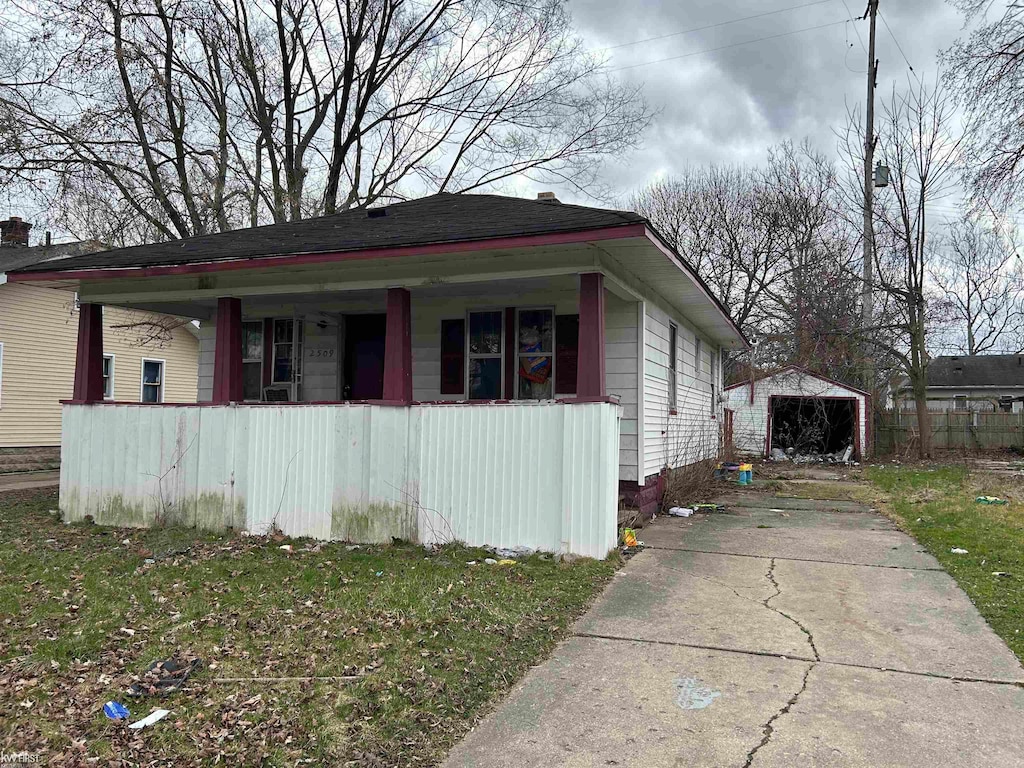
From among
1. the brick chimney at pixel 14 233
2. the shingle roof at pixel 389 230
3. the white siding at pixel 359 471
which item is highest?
the brick chimney at pixel 14 233

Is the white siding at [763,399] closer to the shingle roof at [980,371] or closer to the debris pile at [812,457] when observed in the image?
the debris pile at [812,457]

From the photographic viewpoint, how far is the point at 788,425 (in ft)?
74.5

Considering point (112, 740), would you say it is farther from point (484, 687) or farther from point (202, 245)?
point (202, 245)

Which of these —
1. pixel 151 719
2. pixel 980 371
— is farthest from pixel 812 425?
pixel 151 719

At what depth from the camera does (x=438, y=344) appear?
380 inches

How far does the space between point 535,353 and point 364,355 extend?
2.68 m

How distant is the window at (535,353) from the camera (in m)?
9.14

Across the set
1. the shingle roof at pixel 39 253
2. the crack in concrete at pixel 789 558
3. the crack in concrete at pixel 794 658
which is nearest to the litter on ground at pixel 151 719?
the crack in concrete at pixel 794 658

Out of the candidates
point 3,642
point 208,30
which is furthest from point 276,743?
point 208,30

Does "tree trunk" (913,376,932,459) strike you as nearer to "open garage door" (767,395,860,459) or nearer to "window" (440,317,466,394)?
"open garage door" (767,395,860,459)

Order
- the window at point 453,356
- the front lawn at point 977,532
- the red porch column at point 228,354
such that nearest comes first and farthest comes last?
the front lawn at point 977,532 < the red porch column at point 228,354 < the window at point 453,356

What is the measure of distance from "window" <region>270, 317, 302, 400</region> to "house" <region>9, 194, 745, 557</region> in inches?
1.2

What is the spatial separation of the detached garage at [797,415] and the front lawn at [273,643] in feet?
53.7

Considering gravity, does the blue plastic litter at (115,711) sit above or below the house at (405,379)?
below
